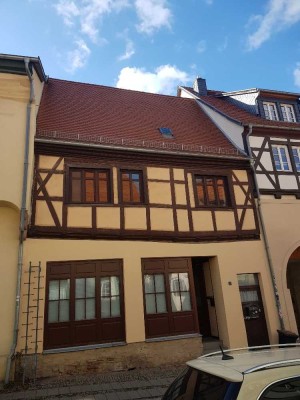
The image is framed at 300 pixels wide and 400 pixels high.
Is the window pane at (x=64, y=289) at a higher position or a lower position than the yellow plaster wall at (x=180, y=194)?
lower

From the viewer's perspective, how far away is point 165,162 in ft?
35.9

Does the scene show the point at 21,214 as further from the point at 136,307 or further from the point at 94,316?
the point at 136,307

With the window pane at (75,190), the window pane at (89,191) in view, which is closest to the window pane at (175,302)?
the window pane at (89,191)

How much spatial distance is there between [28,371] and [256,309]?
722 cm

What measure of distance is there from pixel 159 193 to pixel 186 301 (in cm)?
362

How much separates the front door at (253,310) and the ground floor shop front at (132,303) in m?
0.03

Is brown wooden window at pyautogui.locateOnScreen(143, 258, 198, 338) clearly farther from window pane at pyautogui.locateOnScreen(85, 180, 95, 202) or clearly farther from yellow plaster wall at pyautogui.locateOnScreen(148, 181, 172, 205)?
window pane at pyautogui.locateOnScreen(85, 180, 95, 202)

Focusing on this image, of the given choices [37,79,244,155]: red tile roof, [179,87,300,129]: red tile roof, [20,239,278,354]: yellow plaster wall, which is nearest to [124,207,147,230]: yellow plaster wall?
[20,239,278,354]: yellow plaster wall

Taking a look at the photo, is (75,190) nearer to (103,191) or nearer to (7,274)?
(103,191)

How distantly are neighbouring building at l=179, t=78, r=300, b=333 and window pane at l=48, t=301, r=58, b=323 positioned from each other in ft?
23.8

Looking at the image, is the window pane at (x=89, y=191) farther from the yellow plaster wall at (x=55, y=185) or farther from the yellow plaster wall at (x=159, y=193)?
the yellow plaster wall at (x=159, y=193)

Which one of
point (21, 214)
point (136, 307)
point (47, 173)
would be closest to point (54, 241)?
point (21, 214)

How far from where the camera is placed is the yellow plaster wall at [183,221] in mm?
10398

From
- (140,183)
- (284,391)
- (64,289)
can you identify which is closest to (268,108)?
(140,183)
